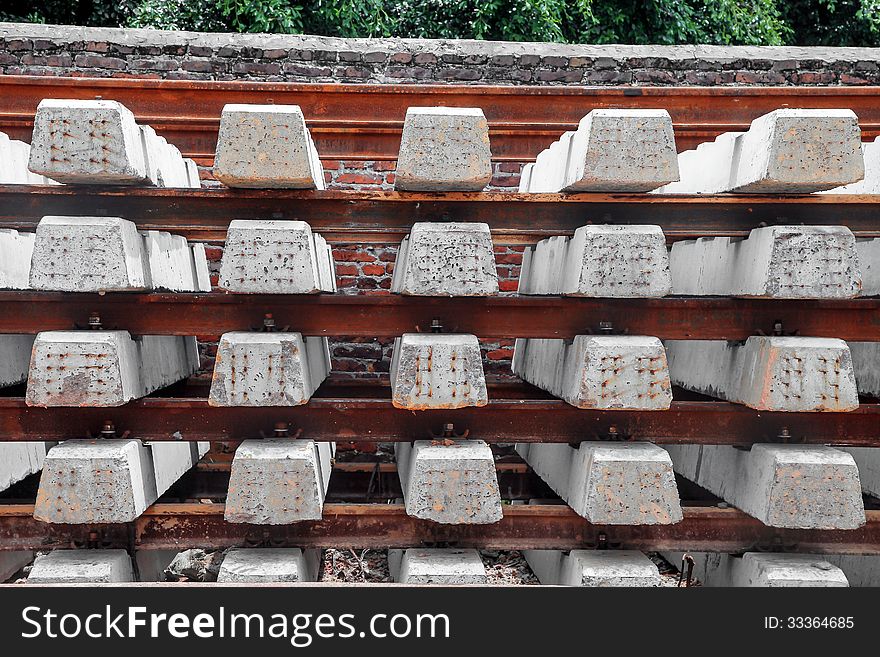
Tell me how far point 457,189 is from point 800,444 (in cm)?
172

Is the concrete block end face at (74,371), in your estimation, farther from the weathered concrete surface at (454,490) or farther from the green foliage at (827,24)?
the green foliage at (827,24)

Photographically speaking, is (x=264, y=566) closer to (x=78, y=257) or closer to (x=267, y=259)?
(x=267, y=259)

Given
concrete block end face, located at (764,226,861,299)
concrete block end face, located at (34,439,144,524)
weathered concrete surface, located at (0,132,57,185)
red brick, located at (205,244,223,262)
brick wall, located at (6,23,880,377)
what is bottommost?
concrete block end face, located at (34,439,144,524)

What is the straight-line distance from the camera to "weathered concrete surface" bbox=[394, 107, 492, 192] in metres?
2.43

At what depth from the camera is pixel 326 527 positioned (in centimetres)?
274

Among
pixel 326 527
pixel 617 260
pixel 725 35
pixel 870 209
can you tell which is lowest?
pixel 326 527

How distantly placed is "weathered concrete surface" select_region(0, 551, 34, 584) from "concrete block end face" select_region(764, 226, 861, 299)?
11.0ft

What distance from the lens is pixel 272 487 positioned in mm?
2510

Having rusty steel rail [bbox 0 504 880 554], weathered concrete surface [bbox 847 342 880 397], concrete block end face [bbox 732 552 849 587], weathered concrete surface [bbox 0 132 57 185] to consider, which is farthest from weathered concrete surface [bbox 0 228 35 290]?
weathered concrete surface [bbox 847 342 880 397]

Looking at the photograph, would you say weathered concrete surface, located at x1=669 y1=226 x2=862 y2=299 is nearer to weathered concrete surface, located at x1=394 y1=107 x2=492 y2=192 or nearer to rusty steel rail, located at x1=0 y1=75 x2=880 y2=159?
weathered concrete surface, located at x1=394 y1=107 x2=492 y2=192

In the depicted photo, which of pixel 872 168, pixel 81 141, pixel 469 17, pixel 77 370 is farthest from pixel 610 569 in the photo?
pixel 469 17

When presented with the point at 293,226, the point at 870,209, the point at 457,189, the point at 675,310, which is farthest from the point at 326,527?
the point at 870,209

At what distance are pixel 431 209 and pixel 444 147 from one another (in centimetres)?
28

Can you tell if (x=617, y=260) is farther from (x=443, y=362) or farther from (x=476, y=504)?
(x=476, y=504)
